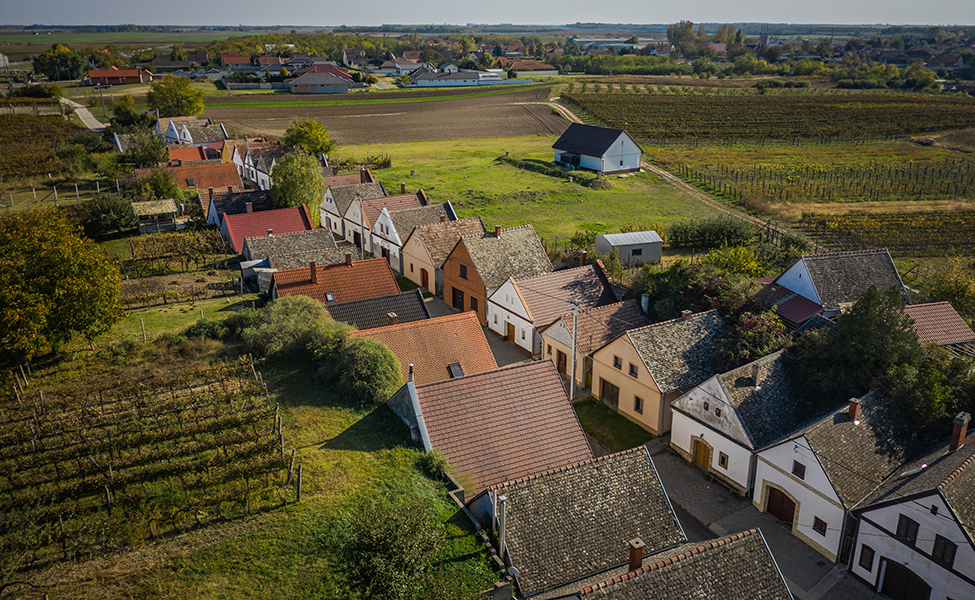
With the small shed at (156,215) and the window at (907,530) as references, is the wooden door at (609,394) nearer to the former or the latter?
the window at (907,530)

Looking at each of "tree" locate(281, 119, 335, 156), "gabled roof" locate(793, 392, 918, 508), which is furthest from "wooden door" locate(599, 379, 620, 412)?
"tree" locate(281, 119, 335, 156)

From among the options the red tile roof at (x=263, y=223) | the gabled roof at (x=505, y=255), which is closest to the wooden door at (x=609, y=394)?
the gabled roof at (x=505, y=255)

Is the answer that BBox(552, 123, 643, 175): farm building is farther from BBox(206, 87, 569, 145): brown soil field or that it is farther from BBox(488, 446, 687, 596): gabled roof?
BBox(488, 446, 687, 596): gabled roof

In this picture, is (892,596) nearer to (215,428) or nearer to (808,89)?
(215,428)

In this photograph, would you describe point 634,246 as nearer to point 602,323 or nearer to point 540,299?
point 540,299

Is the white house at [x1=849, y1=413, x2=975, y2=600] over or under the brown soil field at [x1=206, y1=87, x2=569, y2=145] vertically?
under
